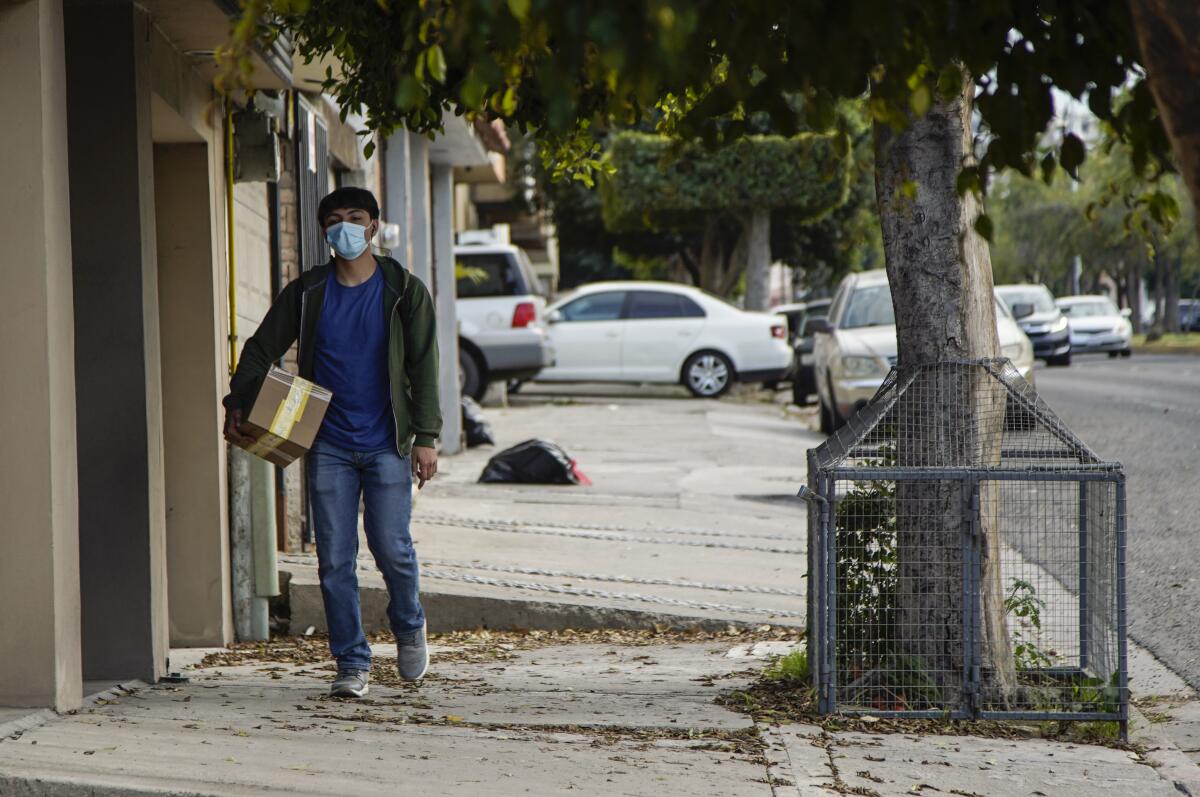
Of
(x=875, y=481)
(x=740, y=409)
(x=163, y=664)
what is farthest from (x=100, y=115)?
(x=740, y=409)

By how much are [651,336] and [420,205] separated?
25.3 feet

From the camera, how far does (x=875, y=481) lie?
5254 mm

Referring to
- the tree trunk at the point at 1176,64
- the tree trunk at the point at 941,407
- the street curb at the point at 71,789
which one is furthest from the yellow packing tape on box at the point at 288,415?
the tree trunk at the point at 1176,64

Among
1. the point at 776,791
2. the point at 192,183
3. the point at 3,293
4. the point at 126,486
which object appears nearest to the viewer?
the point at 776,791

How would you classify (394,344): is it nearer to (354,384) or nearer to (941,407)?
(354,384)

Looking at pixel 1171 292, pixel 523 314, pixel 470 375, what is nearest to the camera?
pixel 523 314

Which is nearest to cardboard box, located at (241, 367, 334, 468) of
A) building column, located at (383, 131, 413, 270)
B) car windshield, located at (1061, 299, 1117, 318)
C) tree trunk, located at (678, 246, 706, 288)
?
building column, located at (383, 131, 413, 270)

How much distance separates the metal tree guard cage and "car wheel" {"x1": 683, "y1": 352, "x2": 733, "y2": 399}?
1689 cm

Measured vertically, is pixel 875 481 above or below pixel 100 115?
below

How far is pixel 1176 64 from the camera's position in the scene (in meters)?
2.48

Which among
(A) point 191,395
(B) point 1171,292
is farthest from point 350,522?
(B) point 1171,292

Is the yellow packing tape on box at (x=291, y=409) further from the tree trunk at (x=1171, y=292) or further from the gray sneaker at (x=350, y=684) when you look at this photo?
the tree trunk at (x=1171, y=292)

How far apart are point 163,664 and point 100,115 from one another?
2018 millimetres

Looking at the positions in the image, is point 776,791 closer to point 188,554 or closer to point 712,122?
point 712,122
